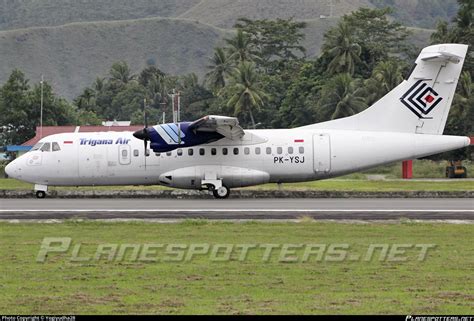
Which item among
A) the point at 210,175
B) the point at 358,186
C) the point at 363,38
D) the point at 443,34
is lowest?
the point at 358,186

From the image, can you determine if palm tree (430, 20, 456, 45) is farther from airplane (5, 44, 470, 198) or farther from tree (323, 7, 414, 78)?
airplane (5, 44, 470, 198)

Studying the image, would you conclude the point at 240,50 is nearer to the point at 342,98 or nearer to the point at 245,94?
the point at 245,94

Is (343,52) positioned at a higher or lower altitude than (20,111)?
higher

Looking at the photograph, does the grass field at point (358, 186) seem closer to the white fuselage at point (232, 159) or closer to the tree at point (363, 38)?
the white fuselage at point (232, 159)

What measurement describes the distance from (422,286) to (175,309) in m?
4.57

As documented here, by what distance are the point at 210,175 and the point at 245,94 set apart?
166 feet

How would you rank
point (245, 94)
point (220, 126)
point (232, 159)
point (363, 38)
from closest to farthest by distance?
point (220, 126), point (232, 159), point (245, 94), point (363, 38)

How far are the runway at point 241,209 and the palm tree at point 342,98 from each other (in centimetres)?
Answer: 4316

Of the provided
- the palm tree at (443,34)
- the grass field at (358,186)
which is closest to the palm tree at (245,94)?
the palm tree at (443,34)

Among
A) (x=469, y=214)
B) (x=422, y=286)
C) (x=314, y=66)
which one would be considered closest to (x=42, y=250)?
(x=422, y=286)

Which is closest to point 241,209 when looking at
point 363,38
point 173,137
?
point 173,137

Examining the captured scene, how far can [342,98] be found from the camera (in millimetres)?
78250

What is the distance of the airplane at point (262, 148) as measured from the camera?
34.2 m

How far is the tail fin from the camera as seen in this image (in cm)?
3425
